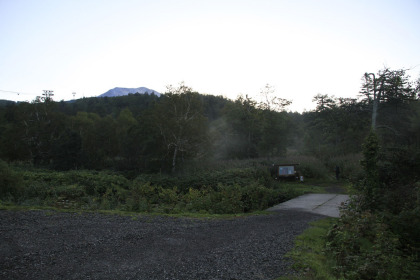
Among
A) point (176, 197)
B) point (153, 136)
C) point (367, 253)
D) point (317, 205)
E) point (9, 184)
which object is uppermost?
point (153, 136)

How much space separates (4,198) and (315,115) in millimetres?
32389

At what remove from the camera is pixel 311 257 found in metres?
5.28

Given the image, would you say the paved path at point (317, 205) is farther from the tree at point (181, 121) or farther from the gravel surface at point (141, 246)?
the tree at point (181, 121)

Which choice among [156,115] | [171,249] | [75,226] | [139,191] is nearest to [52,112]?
[156,115]

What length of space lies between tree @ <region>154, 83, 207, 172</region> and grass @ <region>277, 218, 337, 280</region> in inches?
876

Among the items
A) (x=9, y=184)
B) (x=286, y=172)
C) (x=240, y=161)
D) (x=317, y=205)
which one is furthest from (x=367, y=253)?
(x=240, y=161)

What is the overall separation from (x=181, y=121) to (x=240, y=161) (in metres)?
7.66

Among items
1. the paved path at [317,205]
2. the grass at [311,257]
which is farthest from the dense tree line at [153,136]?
the grass at [311,257]

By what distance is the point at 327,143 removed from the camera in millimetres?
35406

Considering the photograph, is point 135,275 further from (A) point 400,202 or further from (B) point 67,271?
(A) point 400,202

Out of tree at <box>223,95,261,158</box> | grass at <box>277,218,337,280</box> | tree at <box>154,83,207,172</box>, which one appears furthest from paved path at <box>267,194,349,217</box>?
tree at <box>223,95,261,158</box>

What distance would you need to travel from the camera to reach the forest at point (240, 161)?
6539 millimetres

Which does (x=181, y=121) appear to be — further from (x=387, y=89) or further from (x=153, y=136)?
(x=387, y=89)

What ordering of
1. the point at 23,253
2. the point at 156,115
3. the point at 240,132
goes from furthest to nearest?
the point at 240,132 < the point at 156,115 < the point at 23,253
